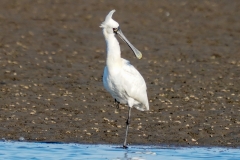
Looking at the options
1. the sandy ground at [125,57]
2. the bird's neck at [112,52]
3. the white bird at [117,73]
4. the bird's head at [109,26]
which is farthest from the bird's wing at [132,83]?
the sandy ground at [125,57]

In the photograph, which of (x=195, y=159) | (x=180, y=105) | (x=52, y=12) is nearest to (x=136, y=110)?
(x=180, y=105)

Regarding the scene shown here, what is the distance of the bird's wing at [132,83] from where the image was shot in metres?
9.97

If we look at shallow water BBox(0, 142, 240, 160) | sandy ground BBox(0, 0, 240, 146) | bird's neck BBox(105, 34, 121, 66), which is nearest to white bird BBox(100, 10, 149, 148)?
bird's neck BBox(105, 34, 121, 66)

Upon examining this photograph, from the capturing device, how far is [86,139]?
1027cm

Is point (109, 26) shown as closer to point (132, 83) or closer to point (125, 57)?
point (132, 83)

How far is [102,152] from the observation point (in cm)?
956

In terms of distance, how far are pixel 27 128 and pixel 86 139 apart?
0.89 meters

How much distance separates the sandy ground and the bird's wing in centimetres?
60

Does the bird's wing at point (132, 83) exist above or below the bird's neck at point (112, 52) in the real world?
below

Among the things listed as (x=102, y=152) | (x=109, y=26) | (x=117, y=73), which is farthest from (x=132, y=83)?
(x=102, y=152)

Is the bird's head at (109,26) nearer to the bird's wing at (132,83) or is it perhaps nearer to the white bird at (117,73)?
the white bird at (117,73)

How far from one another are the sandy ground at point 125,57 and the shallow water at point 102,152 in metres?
0.31

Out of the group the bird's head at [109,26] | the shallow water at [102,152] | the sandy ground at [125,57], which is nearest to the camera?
the shallow water at [102,152]

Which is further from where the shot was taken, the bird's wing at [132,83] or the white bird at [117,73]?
the bird's wing at [132,83]
